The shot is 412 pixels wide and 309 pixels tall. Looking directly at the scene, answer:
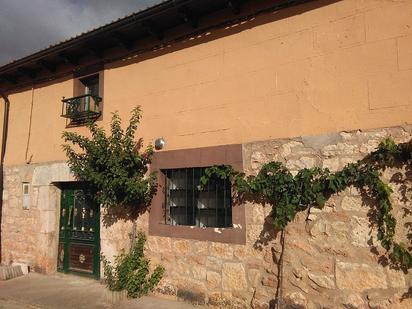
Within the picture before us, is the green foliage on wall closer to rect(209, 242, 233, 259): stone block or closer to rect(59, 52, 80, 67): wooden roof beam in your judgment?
rect(209, 242, 233, 259): stone block

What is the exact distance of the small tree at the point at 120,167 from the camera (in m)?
5.90

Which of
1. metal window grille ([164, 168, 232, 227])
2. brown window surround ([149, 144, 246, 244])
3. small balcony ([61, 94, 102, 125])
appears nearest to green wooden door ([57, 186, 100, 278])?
small balcony ([61, 94, 102, 125])

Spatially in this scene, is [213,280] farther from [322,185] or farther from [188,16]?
[188,16]

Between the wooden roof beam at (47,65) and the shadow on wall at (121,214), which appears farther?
the wooden roof beam at (47,65)

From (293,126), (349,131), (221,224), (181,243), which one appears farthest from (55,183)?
(349,131)

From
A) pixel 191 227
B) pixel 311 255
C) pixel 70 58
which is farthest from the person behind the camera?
pixel 70 58

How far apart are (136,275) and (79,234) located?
2069 millimetres

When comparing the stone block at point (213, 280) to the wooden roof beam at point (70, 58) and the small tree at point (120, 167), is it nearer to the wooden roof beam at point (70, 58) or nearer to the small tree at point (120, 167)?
the small tree at point (120, 167)

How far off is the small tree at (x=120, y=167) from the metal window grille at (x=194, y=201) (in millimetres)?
319

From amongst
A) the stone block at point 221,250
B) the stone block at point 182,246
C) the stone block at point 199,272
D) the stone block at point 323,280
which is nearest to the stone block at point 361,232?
the stone block at point 323,280

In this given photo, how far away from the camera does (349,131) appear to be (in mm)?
4371

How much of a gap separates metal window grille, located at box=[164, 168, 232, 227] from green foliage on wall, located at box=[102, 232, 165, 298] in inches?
25.8

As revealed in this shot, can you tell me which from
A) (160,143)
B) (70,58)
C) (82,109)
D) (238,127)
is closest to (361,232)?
(238,127)

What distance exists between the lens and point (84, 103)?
7406 mm
